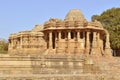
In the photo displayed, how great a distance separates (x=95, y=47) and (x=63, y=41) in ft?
11.1

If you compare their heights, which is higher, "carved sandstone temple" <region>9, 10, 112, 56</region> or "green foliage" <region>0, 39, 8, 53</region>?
"carved sandstone temple" <region>9, 10, 112, 56</region>

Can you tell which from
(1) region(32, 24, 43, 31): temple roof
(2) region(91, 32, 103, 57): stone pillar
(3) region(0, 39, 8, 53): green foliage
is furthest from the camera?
(3) region(0, 39, 8, 53): green foliage

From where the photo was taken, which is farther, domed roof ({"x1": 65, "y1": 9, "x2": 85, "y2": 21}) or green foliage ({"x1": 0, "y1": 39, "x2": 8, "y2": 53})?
green foliage ({"x1": 0, "y1": 39, "x2": 8, "y2": 53})

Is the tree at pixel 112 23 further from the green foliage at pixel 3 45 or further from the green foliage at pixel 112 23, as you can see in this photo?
the green foliage at pixel 3 45

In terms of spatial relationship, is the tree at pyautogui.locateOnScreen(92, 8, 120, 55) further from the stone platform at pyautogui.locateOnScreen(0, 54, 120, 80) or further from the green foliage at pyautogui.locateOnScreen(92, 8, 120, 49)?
the stone platform at pyautogui.locateOnScreen(0, 54, 120, 80)

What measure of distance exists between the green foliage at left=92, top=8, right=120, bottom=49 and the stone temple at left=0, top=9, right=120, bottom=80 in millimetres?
6373

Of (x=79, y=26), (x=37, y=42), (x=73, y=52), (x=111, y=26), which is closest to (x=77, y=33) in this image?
(x=79, y=26)

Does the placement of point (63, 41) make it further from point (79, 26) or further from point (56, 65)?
point (56, 65)

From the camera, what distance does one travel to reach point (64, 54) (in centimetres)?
2525

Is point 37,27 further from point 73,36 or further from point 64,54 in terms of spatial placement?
point 64,54

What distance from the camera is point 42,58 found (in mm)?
14797

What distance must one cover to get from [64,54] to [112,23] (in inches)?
936

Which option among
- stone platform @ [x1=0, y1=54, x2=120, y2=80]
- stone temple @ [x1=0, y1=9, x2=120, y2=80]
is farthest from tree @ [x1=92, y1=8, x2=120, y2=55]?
stone platform @ [x1=0, y1=54, x2=120, y2=80]

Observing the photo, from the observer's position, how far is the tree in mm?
44562
